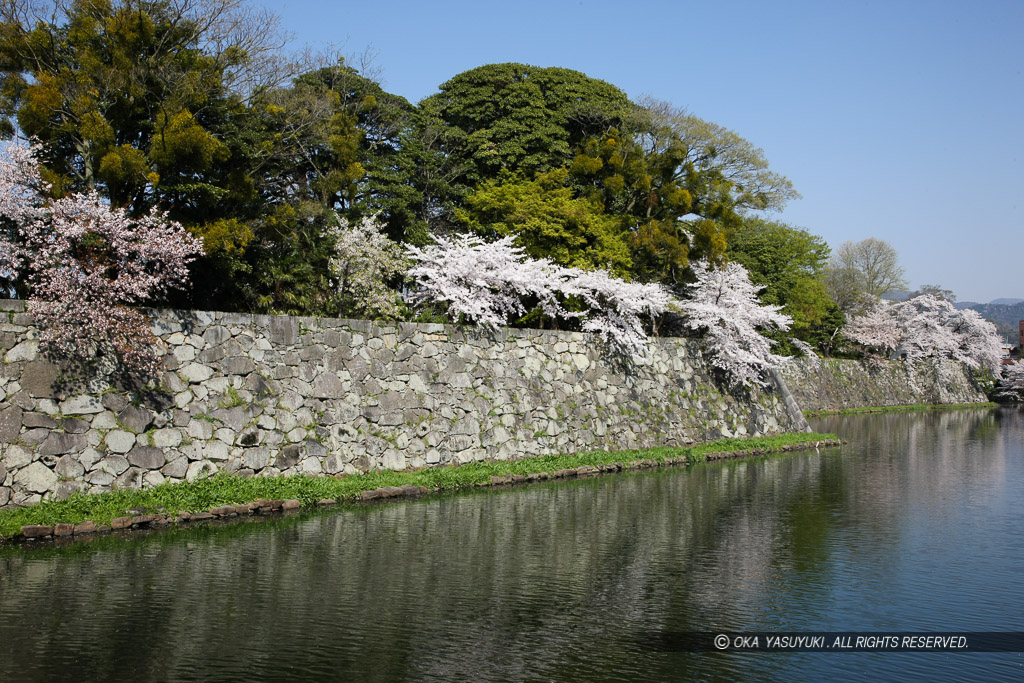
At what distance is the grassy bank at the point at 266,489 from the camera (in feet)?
40.9

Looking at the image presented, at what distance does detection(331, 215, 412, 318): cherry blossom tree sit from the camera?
2078 centimetres

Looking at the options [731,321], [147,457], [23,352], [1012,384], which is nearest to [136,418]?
[147,457]

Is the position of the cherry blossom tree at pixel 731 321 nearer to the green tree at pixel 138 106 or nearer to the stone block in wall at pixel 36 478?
the green tree at pixel 138 106

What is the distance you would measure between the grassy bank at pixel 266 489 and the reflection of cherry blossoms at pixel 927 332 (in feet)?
129

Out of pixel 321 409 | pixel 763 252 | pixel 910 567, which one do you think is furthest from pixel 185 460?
pixel 763 252

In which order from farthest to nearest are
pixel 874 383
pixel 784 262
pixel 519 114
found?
pixel 874 383 < pixel 784 262 < pixel 519 114

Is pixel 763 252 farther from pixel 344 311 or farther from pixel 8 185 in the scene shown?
pixel 8 185

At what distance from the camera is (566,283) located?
24156 mm

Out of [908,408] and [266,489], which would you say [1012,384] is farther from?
[266,489]

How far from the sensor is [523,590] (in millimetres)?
10023

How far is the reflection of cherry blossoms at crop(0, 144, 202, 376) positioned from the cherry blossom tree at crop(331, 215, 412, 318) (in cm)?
A: 660

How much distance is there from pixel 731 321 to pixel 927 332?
1375 inches

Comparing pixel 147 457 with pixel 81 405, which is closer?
pixel 81 405

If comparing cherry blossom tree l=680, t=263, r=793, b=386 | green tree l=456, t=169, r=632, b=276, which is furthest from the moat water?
cherry blossom tree l=680, t=263, r=793, b=386
